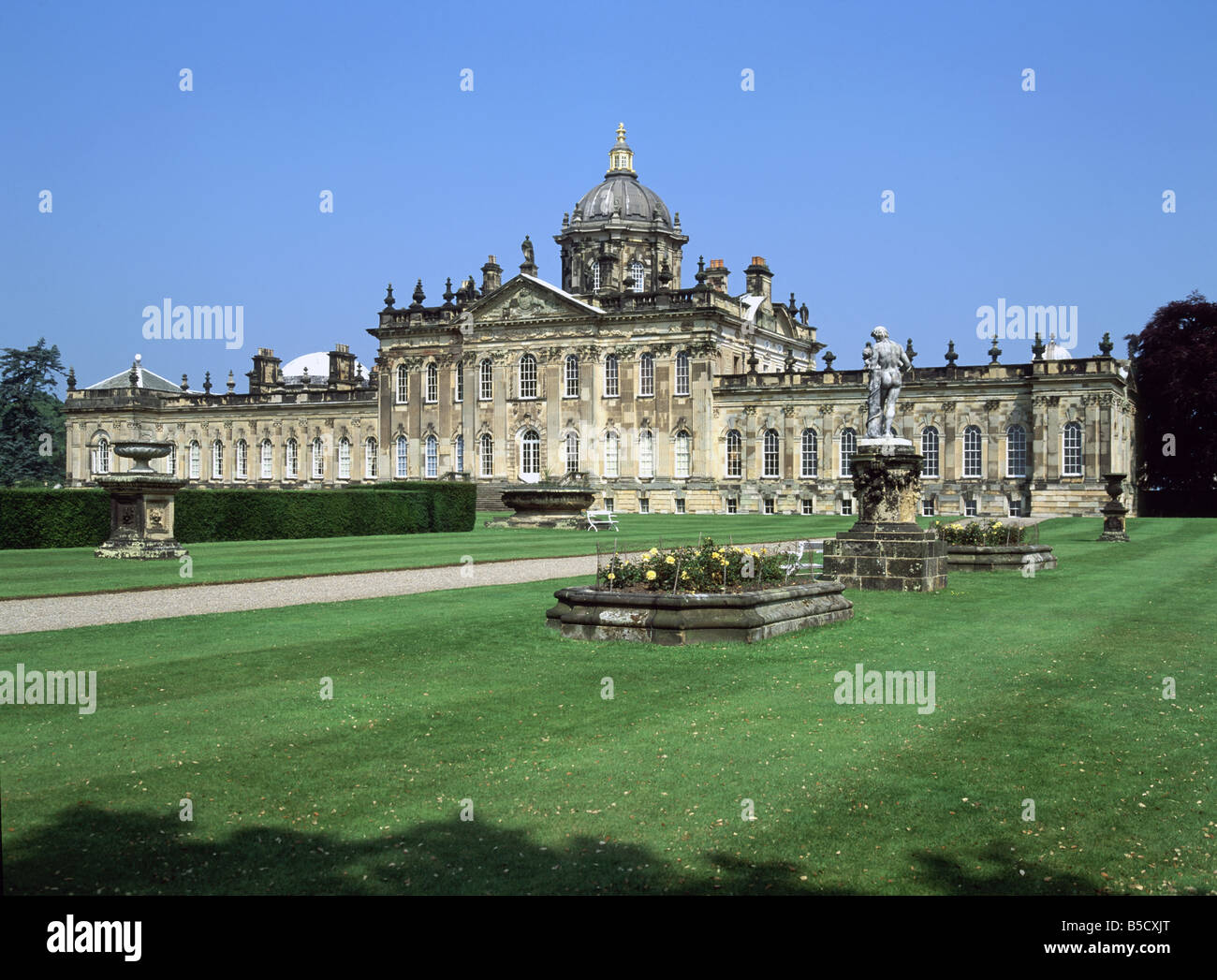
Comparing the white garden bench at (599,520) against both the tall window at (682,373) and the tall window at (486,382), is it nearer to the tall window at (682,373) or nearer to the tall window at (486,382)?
the tall window at (682,373)

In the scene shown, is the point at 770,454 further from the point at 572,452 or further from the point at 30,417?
the point at 30,417

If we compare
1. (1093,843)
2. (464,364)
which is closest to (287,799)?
(1093,843)

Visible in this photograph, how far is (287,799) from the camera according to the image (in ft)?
22.2

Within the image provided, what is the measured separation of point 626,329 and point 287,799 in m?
61.8

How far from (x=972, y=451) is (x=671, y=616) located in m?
49.8

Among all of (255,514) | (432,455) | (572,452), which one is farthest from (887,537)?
(432,455)

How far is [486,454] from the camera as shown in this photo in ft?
237

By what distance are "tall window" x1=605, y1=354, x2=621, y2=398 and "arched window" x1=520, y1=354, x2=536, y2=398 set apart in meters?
4.84

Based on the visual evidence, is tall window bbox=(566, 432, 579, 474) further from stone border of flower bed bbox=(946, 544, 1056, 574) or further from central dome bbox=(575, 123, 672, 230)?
stone border of flower bed bbox=(946, 544, 1056, 574)

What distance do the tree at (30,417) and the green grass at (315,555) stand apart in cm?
5348

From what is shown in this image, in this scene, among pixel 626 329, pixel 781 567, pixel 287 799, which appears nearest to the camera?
pixel 287 799

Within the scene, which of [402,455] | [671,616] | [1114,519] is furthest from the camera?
[402,455]

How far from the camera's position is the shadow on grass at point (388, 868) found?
5.49 m
